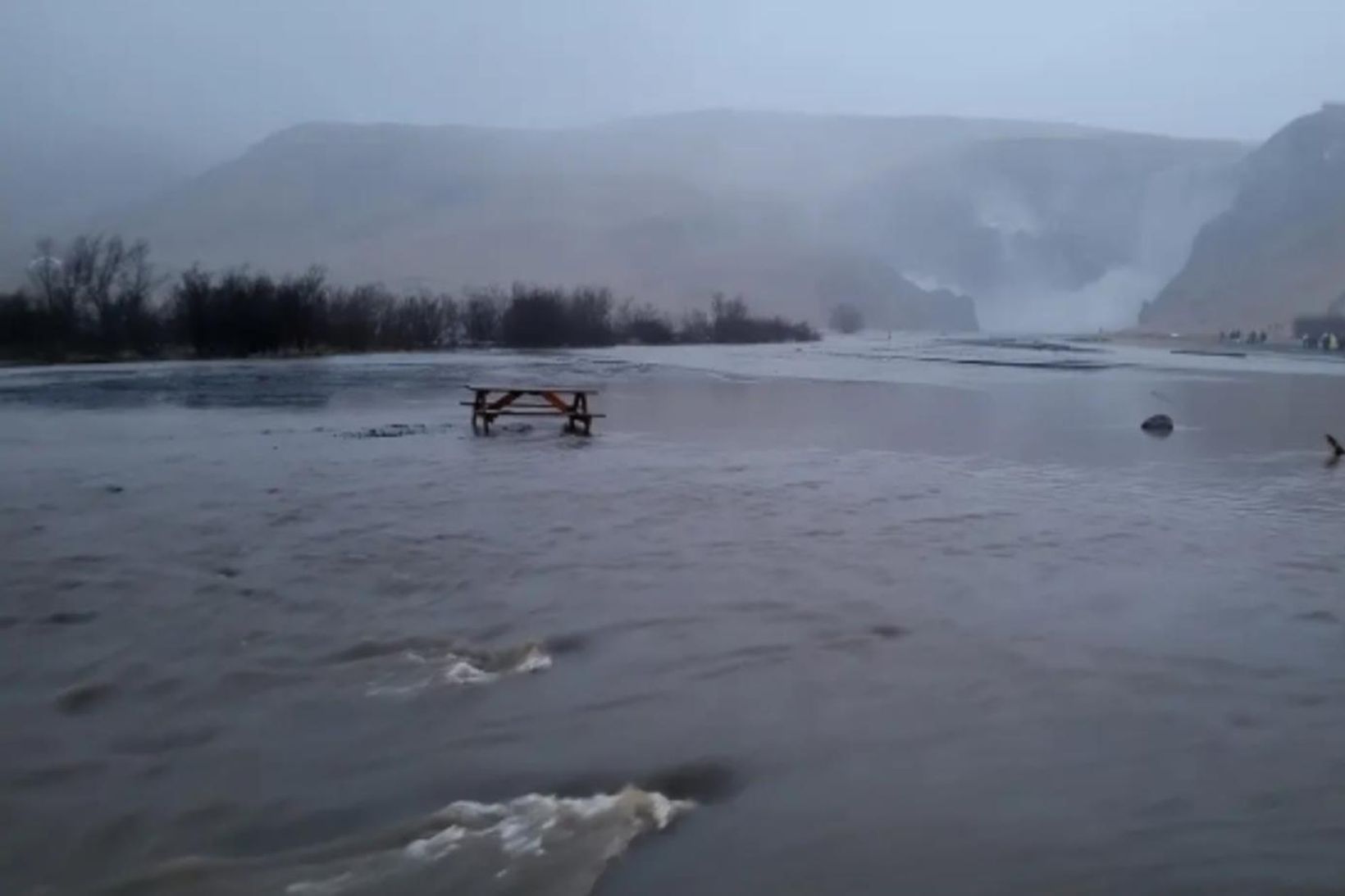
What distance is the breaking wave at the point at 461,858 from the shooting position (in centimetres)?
412

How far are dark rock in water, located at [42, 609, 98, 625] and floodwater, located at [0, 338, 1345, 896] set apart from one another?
0.04m

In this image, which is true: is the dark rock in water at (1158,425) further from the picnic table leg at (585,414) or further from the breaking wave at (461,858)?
the breaking wave at (461,858)

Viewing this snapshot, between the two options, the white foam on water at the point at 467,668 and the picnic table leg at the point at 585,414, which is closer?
the white foam on water at the point at 467,668

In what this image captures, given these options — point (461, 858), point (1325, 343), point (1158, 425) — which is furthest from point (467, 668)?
point (1325, 343)

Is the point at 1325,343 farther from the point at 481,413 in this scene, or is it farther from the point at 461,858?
the point at 461,858

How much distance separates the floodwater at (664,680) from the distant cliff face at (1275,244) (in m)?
113

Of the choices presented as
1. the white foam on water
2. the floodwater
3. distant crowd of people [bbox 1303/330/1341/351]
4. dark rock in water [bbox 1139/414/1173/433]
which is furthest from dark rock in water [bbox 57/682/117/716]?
distant crowd of people [bbox 1303/330/1341/351]

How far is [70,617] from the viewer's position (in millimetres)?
7543

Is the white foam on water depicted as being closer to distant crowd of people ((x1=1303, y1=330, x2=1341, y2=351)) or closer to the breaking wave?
the breaking wave

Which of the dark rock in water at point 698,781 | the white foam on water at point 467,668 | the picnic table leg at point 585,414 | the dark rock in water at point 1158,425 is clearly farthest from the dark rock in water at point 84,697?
the dark rock in water at point 1158,425

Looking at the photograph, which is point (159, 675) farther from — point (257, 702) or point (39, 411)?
point (39, 411)

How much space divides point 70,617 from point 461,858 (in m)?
4.62

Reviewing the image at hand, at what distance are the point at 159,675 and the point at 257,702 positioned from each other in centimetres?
80

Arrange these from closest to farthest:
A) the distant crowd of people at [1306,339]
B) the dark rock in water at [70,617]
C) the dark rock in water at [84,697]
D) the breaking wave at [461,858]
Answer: the breaking wave at [461,858]
the dark rock in water at [84,697]
the dark rock in water at [70,617]
the distant crowd of people at [1306,339]
